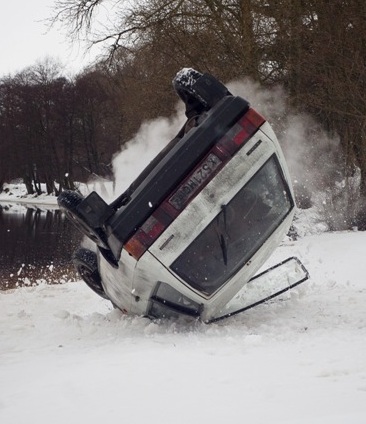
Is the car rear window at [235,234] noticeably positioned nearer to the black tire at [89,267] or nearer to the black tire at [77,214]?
the black tire at [77,214]

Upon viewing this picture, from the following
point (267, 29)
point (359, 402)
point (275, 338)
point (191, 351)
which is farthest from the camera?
point (267, 29)

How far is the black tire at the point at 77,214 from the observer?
15.2 feet

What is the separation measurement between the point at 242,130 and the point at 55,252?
12.4 metres

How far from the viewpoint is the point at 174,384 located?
10.8ft

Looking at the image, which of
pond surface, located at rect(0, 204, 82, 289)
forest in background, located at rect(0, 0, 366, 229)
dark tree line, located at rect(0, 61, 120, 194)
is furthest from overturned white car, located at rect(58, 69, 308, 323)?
dark tree line, located at rect(0, 61, 120, 194)

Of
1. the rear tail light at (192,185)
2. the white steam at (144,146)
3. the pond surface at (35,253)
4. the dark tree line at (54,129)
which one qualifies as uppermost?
the rear tail light at (192,185)

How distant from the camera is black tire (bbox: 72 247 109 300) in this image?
19.6 ft

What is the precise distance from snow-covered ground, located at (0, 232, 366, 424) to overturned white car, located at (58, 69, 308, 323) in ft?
1.43

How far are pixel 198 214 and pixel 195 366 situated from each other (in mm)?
1348

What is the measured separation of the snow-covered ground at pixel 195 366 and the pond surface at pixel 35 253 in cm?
542

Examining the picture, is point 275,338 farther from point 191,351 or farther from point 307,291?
point 307,291

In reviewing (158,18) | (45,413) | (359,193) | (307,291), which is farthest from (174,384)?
(158,18)

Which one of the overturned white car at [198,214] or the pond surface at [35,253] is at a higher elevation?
the overturned white car at [198,214]

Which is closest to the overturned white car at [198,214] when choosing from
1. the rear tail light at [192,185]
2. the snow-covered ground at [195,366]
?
the rear tail light at [192,185]
